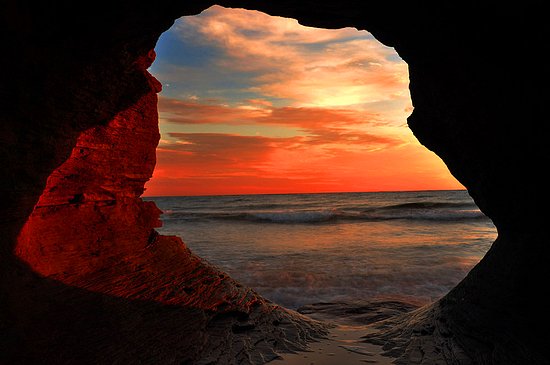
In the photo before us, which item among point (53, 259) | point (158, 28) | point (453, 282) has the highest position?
point (158, 28)

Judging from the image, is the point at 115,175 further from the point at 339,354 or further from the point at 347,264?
the point at 347,264

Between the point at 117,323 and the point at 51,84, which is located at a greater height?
the point at 51,84

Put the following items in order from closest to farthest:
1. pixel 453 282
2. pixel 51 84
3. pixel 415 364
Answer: pixel 51 84 → pixel 415 364 → pixel 453 282

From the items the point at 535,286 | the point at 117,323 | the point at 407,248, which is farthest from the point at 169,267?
the point at 407,248

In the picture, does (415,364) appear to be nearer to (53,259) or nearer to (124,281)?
(124,281)

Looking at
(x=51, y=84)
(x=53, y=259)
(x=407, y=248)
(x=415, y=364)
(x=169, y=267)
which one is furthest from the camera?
(x=407, y=248)

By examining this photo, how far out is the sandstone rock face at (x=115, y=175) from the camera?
10.3 feet

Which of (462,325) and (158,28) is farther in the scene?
(462,325)

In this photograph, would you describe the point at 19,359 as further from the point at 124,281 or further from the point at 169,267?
the point at 169,267

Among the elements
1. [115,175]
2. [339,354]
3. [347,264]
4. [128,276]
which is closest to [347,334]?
[339,354]

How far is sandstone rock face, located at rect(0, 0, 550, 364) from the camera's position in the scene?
3154mm

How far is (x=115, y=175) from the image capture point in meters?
5.48

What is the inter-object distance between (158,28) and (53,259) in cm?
307

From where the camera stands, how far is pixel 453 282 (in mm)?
9195
